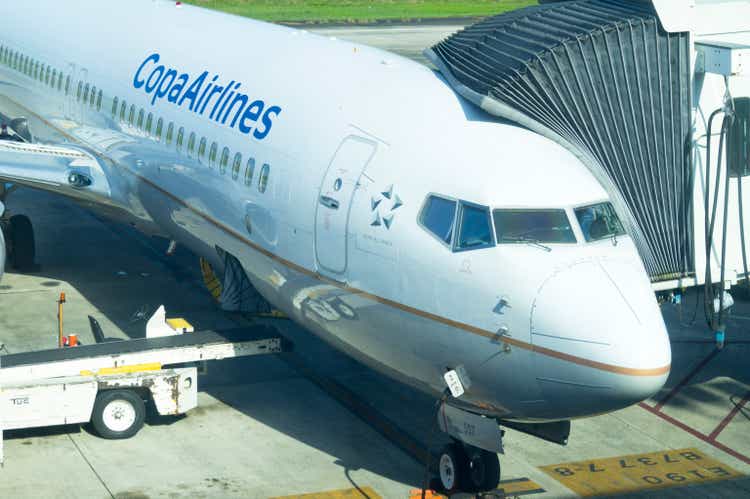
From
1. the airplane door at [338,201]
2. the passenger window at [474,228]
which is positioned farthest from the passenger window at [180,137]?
the passenger window at [474,228]

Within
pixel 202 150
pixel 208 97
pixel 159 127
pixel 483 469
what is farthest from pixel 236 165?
pixel 483 469

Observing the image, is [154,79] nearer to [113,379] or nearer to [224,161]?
[224,161]

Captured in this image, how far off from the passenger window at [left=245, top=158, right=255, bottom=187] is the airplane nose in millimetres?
6066

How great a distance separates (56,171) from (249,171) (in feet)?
23.5

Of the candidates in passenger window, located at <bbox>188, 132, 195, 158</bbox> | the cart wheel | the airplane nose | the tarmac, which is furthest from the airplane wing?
the airplane nose

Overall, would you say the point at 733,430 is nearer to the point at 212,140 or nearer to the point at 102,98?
the point at 212,140

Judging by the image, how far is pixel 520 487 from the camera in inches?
674

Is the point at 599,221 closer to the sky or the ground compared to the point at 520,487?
closer to the sky

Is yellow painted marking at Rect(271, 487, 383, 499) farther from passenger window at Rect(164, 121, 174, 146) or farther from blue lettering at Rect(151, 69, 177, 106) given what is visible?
blue lettering at Rect(151, 69, 177, 106)

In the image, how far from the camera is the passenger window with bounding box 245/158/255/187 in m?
18.7

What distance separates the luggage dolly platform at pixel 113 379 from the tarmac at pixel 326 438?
38 cm

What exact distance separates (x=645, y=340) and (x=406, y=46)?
57.7 meters

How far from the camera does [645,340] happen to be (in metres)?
14.1

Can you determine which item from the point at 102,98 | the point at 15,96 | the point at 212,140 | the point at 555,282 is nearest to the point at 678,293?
the point at 555,282
